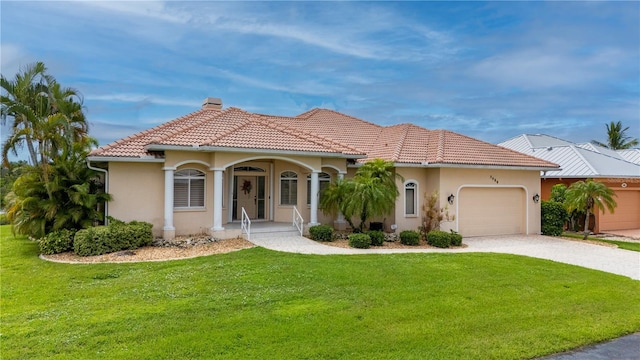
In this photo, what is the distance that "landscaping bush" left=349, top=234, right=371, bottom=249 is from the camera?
15117mm

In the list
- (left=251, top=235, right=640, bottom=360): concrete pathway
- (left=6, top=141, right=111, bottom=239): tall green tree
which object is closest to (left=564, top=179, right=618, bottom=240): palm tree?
(left=251, top=235, right=640, bottom=360): concrete pathway

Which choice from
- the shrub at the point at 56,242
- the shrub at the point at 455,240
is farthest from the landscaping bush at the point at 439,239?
the shrub at the point at 56,242

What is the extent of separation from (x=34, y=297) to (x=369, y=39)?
597 inches

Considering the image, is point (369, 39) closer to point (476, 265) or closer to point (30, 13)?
point (476, 265)

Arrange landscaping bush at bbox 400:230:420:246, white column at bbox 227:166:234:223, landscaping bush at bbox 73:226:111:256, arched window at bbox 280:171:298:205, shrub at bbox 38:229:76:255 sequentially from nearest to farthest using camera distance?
1. landscaping bush at bbox 73:226:111:256
2. shrub at bbox 38:229:76:255
3. landscaping bush at bbox 400:230:420:246
4. white column at bbox 227:166:234:223
5. arched window at bbox 280:171:298:205

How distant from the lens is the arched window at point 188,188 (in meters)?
16.2

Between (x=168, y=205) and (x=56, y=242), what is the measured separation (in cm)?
378

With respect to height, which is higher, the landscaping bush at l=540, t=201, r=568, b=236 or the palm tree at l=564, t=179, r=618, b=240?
the palm tree at l=564, t=179, r=618, b=240

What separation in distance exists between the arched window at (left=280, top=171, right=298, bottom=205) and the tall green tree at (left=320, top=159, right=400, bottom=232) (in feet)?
7.00

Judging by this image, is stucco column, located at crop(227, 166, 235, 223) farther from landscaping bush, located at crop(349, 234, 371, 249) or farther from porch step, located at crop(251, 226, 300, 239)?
landscaping bush, located at crop(349, 234, 371, 249)

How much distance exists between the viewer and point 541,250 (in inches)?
613

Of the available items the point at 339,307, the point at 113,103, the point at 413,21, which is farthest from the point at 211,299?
the point at 113,103

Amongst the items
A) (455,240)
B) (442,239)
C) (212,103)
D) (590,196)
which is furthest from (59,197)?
(590,196)

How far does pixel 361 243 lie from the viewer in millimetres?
15117
